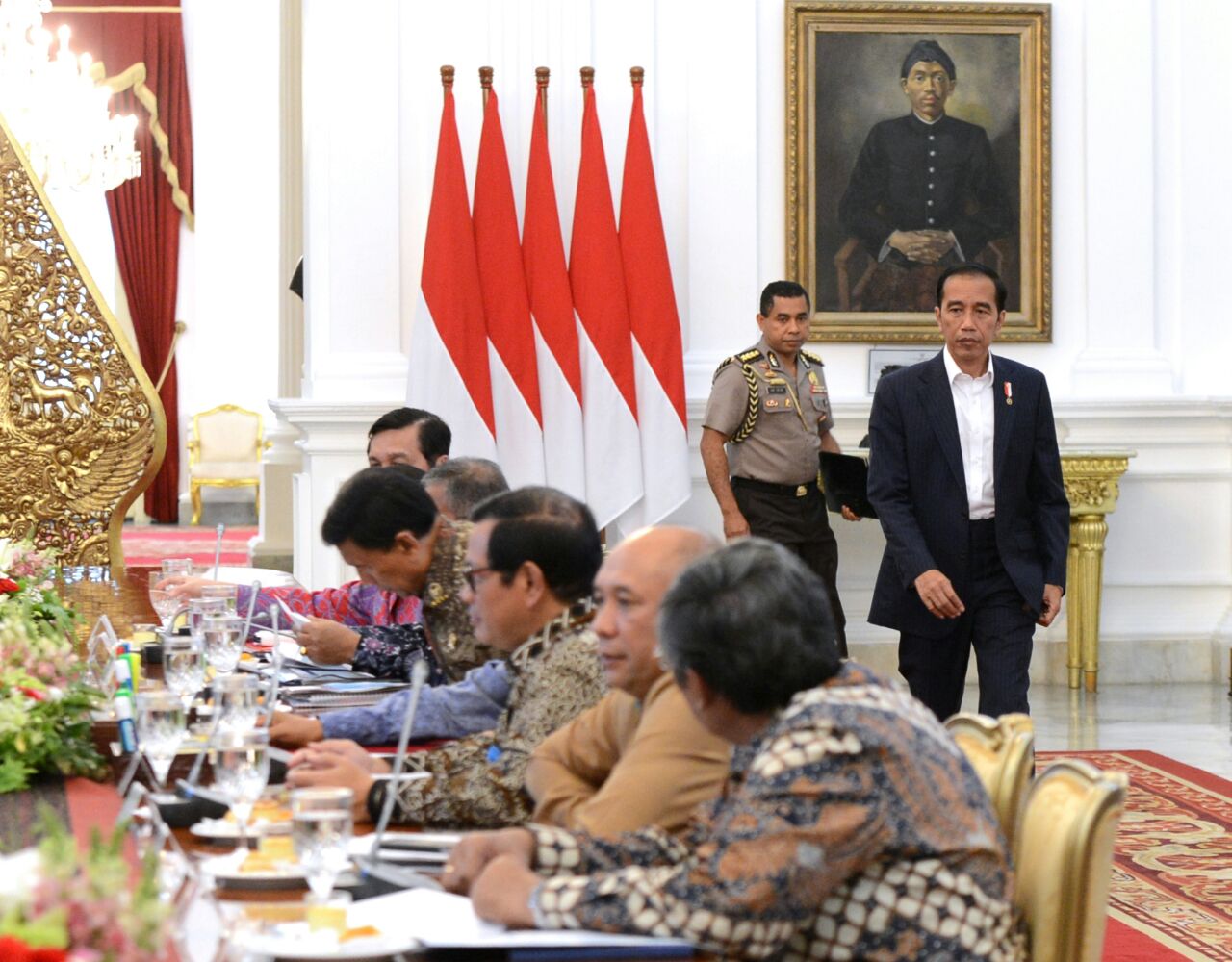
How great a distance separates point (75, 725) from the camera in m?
2.57

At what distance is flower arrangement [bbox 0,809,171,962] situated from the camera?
4.08 ft

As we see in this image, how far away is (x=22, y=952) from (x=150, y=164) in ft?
55.5

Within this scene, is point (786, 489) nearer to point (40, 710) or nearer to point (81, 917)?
point (40, 710)

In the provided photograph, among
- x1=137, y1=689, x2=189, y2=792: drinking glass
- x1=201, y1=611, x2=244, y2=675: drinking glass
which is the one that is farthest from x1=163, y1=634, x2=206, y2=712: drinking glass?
x1=137, y1=689, x2=189, y2=792: drinking glass

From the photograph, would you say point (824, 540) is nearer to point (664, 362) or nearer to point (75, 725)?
point (664, 362)

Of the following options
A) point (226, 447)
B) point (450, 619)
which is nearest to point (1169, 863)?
point (450, 619)

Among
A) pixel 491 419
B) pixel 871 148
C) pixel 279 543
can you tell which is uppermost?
pixel 871 148

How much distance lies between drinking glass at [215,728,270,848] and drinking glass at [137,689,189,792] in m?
0.15

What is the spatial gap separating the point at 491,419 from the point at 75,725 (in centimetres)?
496

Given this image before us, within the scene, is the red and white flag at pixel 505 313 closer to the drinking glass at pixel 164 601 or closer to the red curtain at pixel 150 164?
the drinking glass at pixel 164 601

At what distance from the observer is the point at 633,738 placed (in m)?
2.27

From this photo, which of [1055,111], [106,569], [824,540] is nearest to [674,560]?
[106,569]

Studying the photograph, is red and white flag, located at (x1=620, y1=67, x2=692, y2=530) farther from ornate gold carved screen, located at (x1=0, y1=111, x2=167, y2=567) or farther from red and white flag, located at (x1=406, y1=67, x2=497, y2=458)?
ornate gold carved screen, located at (x1=0, y1=111, x2=167, y2=567)

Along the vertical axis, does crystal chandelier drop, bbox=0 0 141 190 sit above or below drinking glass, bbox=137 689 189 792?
above
